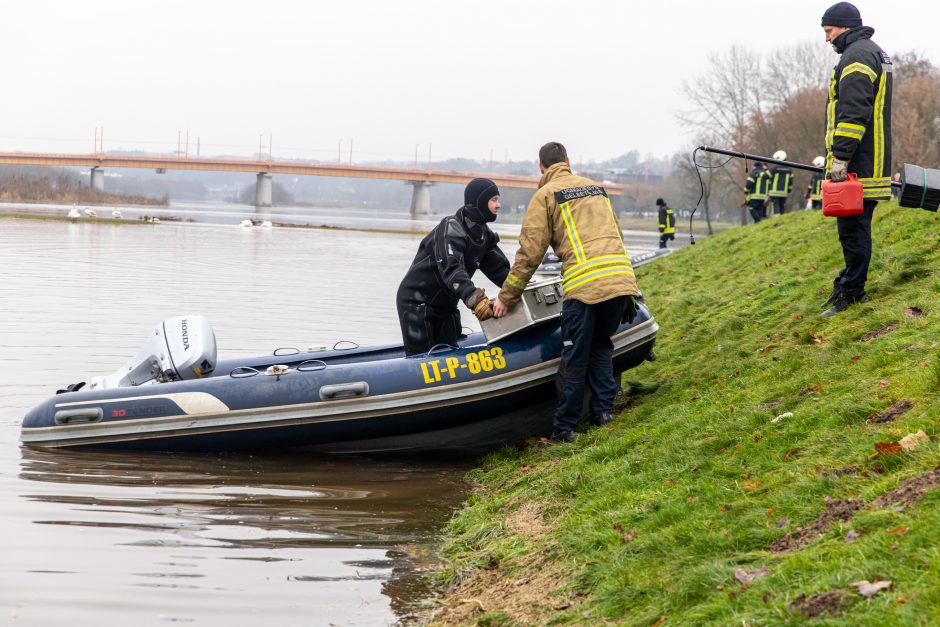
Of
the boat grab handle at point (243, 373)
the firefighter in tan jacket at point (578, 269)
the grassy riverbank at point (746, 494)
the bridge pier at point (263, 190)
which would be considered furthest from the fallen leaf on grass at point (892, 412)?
the bridge pier at point (263, 190)

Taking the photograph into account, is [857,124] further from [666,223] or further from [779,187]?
[666,223]

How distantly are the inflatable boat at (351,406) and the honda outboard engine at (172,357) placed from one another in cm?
30

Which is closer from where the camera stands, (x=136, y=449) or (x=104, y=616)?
(x=104, y=616)

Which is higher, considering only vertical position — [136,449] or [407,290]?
[407,290]

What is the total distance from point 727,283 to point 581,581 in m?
8.70

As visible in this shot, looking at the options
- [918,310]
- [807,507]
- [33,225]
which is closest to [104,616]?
[807,507]

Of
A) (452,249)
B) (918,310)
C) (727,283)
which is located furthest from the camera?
(727,283)

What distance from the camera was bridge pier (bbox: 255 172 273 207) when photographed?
102188mm

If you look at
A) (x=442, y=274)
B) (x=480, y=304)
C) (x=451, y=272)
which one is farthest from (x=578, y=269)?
(x=442, y=274)

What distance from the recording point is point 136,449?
788cm

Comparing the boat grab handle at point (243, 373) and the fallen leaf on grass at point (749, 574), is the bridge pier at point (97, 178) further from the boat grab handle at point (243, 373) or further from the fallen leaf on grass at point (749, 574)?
the fallen leaf on grass at point (749, 574)

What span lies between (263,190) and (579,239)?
98.5 m

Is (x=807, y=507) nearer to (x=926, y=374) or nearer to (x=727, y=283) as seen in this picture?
(x=926, y=374)

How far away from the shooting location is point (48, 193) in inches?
3317
